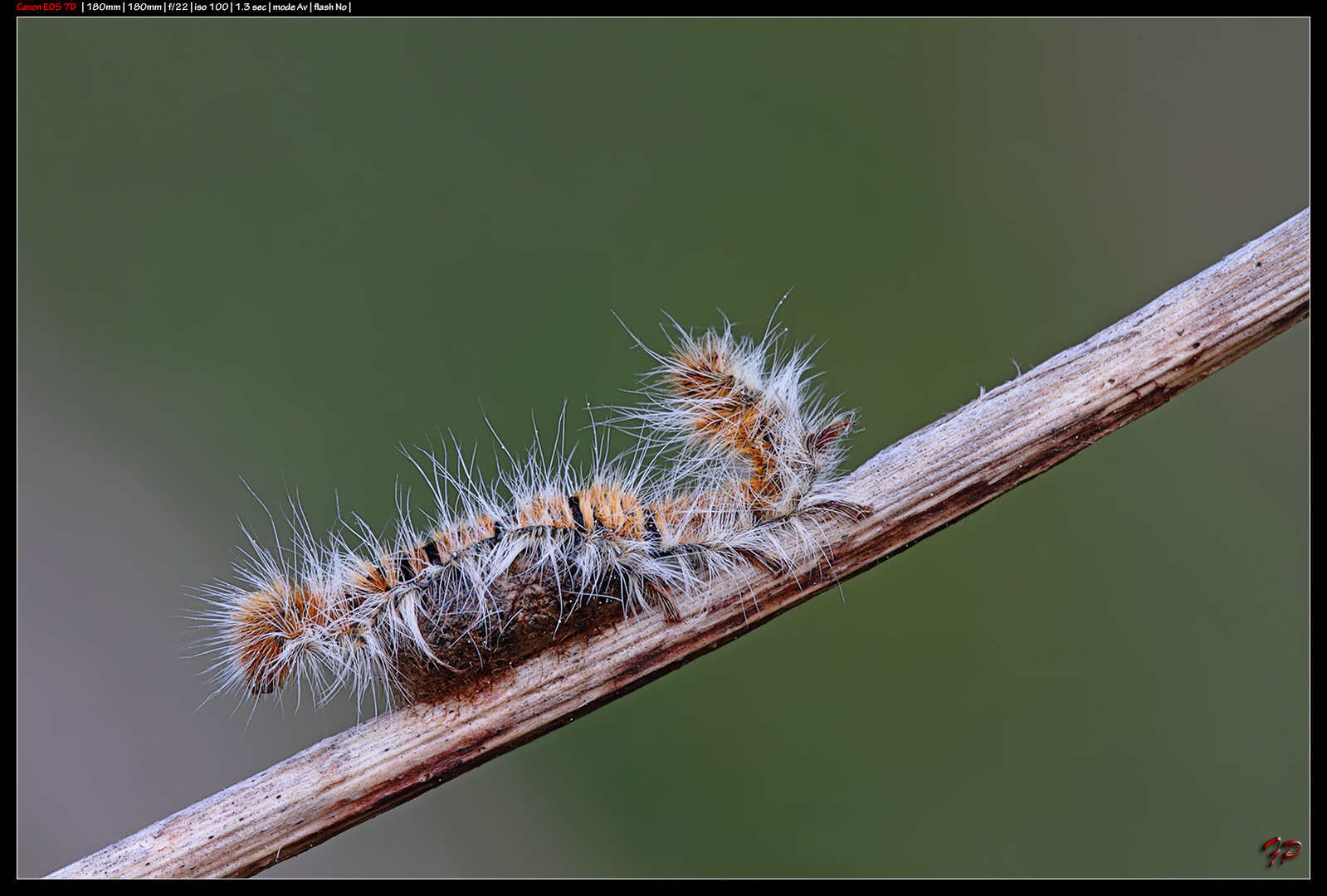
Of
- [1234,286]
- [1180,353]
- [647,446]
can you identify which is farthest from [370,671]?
[1234,286]

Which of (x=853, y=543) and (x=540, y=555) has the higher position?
(x=540, y=555)

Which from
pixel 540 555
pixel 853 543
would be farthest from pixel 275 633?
pixel 853 543

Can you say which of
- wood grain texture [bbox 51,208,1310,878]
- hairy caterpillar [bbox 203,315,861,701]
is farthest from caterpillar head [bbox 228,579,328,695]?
wood grain texture [bbox 51,208,1310,878]

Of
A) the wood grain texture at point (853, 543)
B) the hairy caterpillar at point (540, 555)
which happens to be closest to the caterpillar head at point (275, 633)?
the hairy caterpillar at point (540, 555)

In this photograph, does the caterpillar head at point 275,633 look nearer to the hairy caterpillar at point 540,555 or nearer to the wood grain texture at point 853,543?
the hairy caterpillar at point 540,555

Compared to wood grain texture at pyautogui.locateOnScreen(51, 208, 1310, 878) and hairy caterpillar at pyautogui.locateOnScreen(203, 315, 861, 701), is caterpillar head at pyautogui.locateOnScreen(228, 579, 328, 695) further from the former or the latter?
wood grain texture at pyautogui.locateOnScreen(51, 208, 1310, 878)

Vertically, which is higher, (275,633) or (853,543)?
(275,633)

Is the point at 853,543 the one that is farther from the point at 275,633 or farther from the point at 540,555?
the point at 275,633
